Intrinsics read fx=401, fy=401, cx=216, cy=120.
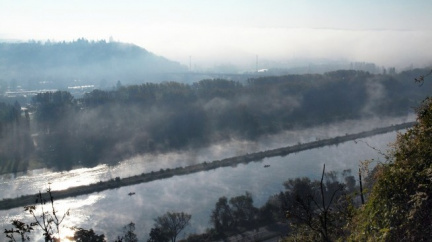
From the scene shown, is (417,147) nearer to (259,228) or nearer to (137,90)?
(259,228)

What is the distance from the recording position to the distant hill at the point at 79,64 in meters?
31.0

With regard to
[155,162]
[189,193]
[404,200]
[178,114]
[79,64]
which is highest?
[79,64]

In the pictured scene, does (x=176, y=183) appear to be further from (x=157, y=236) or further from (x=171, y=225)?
(x=157, y=236)

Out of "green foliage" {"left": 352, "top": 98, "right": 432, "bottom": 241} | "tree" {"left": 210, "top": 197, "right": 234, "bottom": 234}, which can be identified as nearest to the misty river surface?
"tree" {"left": 210, "top": 197, "right": 234, "bottom": 234}

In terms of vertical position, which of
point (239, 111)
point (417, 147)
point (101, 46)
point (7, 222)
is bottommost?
point (7, 222)

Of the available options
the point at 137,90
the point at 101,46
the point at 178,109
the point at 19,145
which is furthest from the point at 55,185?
the point at 101,46

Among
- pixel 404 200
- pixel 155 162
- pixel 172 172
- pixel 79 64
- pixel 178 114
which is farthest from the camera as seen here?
pixel 79 64

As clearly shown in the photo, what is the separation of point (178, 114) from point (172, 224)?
8718 millimetres

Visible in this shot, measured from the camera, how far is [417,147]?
3.99 feet

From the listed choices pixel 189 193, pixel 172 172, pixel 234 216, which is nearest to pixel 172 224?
pixel 234 216

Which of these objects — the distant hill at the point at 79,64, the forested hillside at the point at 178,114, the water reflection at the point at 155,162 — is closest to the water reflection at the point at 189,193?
the water reflection at the point at 155,162

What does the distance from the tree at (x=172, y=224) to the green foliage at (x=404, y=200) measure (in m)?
4.17

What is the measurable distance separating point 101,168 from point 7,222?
120 inches

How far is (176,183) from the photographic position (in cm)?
773
